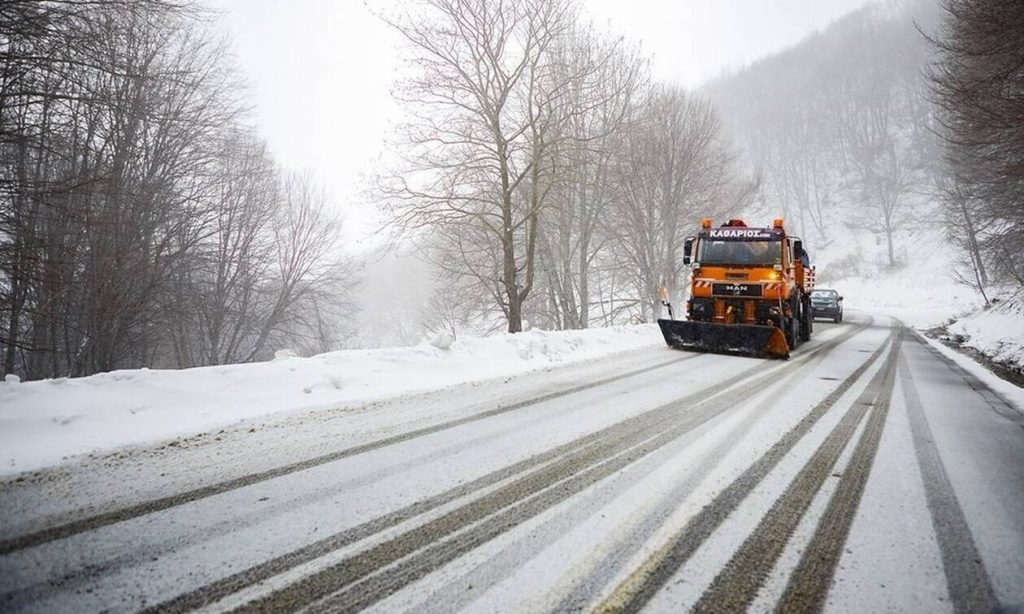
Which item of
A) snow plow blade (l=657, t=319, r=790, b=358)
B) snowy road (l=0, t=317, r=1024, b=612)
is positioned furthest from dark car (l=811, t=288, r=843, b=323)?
snowy road (l=0, t=317, r=1024, b=612)

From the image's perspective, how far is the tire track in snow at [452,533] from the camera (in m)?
1.50

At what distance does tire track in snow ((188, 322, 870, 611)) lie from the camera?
4.92ft

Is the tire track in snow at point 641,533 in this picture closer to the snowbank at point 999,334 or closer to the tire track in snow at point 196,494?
the tire track in snow at point 196,494

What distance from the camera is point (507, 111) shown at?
1222 centimetres

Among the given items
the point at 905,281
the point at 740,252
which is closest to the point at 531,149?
the point at 740,252

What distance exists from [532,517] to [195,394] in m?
3.65

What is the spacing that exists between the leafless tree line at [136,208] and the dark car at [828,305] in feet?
74.9

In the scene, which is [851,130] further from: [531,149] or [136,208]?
[136,208]

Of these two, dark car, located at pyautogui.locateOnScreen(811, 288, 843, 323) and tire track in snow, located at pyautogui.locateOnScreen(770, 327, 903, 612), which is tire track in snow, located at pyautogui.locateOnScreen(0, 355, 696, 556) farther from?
dark car, located at pyautogui.locateOnScreen(811, 288, 843, 323)

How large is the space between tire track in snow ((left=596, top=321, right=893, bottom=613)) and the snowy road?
11 mm

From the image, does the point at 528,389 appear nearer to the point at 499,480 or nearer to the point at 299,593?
the point at 499,480

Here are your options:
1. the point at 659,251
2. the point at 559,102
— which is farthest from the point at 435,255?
the point at 659,251

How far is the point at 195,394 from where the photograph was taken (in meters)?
4.04

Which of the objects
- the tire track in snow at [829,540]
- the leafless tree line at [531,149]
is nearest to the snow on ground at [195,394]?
the tire track in snow at [829,540]
